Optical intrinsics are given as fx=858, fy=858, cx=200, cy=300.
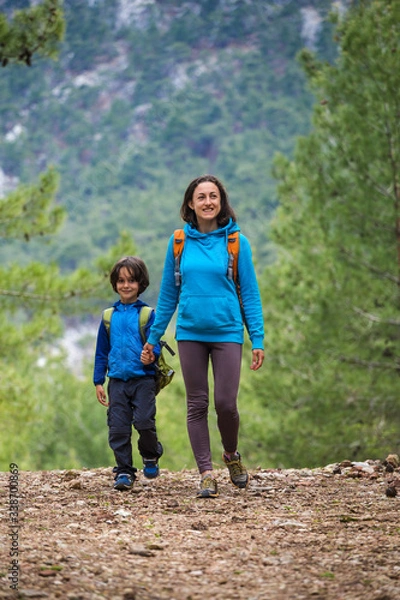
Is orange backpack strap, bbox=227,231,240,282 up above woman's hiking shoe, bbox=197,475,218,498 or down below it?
above

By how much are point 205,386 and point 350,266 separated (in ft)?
24.0

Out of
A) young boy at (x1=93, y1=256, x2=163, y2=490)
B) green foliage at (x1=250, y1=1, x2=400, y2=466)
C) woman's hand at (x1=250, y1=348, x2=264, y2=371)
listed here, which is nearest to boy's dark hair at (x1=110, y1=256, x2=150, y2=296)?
young boy at (x1=93, y1=256, x2=163, y2=490)

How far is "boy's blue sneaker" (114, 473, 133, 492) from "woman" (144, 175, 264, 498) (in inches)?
18.7

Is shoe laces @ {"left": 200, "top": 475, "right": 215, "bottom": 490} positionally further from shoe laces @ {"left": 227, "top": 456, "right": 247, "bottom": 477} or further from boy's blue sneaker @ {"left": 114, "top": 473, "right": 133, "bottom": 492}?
boy's blue sneaker @ {"left": 114, "top": 473, "right": 133, "bottom": 492}

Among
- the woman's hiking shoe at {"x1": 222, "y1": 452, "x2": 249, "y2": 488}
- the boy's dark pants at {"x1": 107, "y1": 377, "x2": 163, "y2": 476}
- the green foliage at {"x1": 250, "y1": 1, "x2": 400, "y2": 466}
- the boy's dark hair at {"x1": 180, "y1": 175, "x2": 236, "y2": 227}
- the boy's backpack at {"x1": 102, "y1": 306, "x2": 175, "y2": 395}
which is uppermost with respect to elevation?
the boy's dark hair at {"x1": 180, "y1": 175, "x2": 236, "y2": 227}

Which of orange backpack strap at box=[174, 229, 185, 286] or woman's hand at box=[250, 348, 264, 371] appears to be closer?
woman's hand at box=[250, 348, 264, 371]

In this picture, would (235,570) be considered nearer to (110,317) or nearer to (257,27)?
(110,317)

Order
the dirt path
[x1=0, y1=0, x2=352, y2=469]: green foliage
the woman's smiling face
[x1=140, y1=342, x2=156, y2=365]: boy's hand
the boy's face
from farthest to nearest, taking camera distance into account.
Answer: [x1=0, y1=0, x2=352, y2=469]: green foliage, the boy's face, [x1=140, y1=342, x2=156, y2=365]: boy's hand, the woman's smiling face, the dirt path

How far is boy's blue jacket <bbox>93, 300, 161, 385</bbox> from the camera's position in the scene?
4996mm

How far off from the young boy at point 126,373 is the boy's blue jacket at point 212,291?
357 millimetres

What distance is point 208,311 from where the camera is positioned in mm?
4609

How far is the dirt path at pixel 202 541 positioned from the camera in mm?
2824

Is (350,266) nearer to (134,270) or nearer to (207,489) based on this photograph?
(134,270)

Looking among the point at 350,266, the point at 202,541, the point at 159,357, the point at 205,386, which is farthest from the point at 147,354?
the point at 350,266
